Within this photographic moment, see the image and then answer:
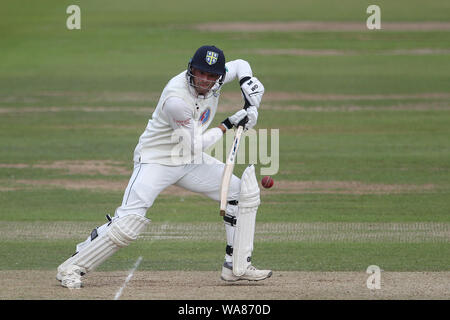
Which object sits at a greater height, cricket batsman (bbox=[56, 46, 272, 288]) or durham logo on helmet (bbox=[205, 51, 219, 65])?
durham logo on helmet (bbox=[205, 51, 219, 65])

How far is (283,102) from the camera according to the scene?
26094 millimetres

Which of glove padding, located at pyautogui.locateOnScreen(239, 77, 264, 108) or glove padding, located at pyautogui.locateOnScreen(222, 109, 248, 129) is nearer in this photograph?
glove padding, located at pyautogui.locateOnScreen(222, 109, 248, 129)

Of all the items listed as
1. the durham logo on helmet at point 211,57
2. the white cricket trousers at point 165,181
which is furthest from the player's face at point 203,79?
the white cricket trousers at point 165,181

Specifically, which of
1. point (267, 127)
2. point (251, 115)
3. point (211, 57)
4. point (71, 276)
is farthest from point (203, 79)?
point (267, 127)

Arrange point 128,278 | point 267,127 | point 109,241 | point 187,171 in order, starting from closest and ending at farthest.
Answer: point 109,241 < point 187,171 < point 128,278 < point 267,127

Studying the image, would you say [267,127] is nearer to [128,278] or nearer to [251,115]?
[128,278]

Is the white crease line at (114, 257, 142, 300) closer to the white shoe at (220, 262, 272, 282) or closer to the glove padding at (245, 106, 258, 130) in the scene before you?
the white shoe at (220, 262, 272, 282)

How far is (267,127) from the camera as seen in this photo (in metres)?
22.4

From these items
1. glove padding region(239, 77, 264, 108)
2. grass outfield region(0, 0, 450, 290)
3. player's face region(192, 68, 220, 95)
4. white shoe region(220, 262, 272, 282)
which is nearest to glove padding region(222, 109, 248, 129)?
glove padding region(239, 77, 264, 108)

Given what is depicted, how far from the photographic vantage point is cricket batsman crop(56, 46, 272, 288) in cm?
874

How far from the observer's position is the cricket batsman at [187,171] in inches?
344

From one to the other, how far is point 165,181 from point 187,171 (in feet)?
0.78

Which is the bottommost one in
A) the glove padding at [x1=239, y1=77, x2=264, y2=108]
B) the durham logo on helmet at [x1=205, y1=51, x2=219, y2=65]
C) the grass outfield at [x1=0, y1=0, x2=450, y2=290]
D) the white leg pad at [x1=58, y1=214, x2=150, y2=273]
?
the grass outfield at [x1=0, y1=0, x2=450, y2=290]

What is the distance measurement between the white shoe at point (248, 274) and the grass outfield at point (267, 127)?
4.19 feet
